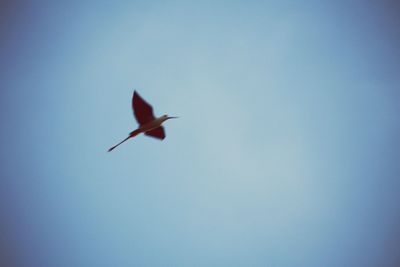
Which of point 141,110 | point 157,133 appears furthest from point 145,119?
point 157,133

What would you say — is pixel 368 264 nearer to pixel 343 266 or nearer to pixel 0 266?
pixel 343 266

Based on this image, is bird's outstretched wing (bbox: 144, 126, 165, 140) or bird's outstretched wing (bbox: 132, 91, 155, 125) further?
bird's outstretched wing (bbox: 144, 126, 165, 140)

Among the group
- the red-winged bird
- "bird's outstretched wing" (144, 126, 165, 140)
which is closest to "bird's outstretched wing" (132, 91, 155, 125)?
the red-winged bird

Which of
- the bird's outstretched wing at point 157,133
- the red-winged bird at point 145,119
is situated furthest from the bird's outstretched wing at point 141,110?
the bird's outstretched wing at point 157,133

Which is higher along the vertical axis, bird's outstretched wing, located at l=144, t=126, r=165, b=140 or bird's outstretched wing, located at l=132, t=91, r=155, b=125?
bird's outstretched wing, located at l=132, t=91, r=155, b=125

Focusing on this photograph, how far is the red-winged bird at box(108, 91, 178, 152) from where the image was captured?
5.02 metres

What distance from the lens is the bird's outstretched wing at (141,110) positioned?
494 centimetres

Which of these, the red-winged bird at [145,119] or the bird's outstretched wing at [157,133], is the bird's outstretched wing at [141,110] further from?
the bird's outstretched wing at [157,133]

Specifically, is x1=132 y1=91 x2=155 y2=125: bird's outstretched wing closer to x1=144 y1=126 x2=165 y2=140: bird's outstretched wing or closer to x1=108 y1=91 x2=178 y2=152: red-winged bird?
x1=108 y1=91 x2=178 y2=152: red-winged bird

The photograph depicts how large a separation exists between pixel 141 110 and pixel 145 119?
233mm

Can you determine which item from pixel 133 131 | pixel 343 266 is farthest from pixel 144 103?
pixel 343 266

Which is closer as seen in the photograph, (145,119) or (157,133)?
(145,119)

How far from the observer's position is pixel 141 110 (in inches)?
203

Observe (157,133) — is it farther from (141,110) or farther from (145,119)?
(141,110)
